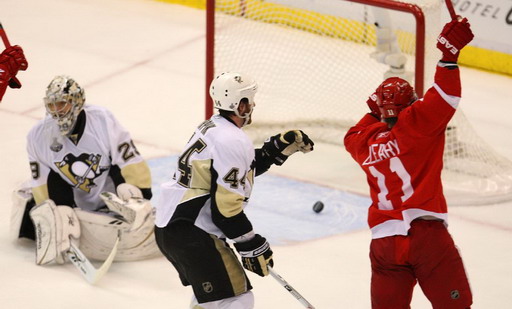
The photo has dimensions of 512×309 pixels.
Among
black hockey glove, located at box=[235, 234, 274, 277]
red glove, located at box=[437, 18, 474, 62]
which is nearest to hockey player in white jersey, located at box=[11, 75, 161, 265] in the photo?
black hockey glove, located at box=[235, 234, 274, 277]

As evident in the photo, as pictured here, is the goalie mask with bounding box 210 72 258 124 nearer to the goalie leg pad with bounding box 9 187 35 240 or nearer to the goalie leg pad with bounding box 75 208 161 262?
the goalie leg pad with bounding box 75 208 161 262

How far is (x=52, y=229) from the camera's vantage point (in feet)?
17.9

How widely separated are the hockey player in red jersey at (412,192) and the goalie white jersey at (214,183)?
17.0 inches

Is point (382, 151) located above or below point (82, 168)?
above

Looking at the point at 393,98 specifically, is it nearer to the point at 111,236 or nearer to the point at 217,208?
the point at 217,208

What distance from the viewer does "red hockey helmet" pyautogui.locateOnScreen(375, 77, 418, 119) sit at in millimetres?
4219

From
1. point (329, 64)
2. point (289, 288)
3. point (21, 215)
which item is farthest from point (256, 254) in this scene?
point (329, 64)

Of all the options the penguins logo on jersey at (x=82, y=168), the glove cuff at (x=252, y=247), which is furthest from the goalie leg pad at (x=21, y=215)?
the glove cuff at (x=252, y=247)

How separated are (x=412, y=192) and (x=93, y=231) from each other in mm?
1850

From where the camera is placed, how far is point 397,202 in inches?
167

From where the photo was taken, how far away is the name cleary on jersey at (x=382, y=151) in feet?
13.7

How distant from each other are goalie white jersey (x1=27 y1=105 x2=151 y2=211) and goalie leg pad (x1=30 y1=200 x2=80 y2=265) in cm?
10

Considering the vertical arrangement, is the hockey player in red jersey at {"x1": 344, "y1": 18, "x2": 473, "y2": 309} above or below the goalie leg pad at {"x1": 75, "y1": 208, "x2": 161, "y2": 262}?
above

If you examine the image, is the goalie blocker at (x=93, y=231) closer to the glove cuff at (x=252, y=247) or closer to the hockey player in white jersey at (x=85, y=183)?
the hockey player in white jersey at (x=85, y=183)
